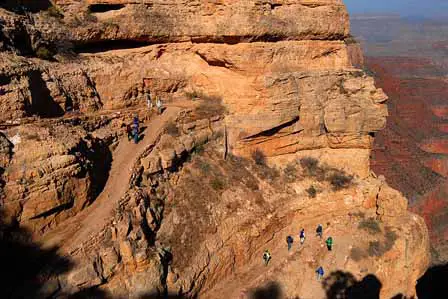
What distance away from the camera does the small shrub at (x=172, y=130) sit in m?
15.1

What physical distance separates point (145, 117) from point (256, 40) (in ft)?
20.3

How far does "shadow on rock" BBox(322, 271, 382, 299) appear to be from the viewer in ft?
47.8

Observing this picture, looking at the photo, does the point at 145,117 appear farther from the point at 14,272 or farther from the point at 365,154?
the point at 365,154

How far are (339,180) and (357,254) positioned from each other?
363 centimetres

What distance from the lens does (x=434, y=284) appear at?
2720cm

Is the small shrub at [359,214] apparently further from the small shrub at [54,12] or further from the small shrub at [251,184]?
the small shrub at [54,12]

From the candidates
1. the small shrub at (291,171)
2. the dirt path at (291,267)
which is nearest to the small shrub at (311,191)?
the small shrub at (291,171)

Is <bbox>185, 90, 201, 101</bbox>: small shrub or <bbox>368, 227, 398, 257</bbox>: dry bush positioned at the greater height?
<bbox>185, 90, 201, 101</bbox>: small shrub

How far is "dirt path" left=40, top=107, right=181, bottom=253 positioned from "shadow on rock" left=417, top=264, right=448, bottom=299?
21.5 m

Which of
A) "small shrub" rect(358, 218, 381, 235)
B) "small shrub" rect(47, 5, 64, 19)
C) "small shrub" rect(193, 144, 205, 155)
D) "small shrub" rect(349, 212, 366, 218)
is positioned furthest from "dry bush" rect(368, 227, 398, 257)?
"small shrub" rect(47, 5, 64, 19)

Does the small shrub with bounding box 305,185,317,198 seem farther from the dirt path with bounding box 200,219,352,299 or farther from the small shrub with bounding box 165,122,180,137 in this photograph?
the small shrub with bounding box 165,122,180,137

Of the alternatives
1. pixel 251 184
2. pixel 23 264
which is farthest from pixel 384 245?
pixel 23 264

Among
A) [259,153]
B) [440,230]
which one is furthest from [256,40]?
[440,230]

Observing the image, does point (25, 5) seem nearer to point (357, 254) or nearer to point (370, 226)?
point (357, 254)
